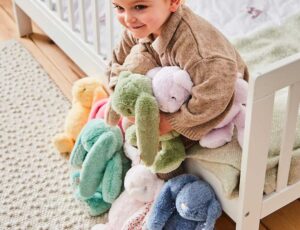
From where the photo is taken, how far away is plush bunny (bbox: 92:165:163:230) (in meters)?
1.39

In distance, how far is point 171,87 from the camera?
1.16 metres

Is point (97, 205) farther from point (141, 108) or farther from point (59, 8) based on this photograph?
point (59, 8)

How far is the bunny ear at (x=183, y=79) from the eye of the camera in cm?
114

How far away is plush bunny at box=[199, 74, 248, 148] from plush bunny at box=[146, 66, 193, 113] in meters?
0.10

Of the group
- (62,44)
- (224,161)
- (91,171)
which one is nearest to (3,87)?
(62,44)

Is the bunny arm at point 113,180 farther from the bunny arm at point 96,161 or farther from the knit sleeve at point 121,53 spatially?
the knit sleeve at point 121,53

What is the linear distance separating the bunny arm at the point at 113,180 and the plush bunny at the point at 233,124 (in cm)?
33

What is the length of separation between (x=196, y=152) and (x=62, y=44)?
87 centimetres

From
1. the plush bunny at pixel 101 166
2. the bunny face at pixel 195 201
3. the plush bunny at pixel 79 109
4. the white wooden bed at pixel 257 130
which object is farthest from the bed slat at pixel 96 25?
the bunny face at pixel 195 201

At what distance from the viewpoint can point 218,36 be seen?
1.17 metres

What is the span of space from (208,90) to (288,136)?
193 millimetres

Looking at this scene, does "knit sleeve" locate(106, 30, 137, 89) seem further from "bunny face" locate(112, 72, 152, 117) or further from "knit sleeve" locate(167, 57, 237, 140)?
"knit sleeve" locate(167, 57, 237, 140)

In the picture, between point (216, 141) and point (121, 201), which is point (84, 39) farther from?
point (216, 141)

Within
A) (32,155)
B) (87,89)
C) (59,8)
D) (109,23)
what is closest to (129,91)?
(109,23)
